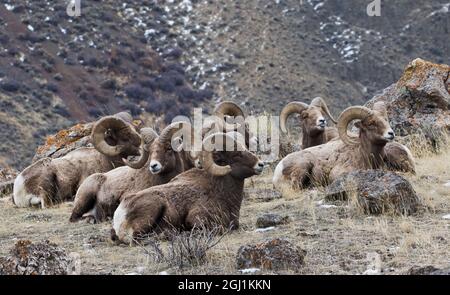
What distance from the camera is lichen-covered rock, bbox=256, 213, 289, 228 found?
35.4 feet

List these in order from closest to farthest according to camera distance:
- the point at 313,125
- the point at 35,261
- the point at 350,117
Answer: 1. the point at 35,261
2. the point at 350,117
3. the point at 313,125

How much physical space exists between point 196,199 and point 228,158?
0.65 m

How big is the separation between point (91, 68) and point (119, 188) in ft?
143

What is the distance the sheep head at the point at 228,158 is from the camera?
10.8 m

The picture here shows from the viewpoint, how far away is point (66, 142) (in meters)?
18.2

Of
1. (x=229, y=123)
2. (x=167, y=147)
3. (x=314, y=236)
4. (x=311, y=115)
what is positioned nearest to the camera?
(x=314, y=236)

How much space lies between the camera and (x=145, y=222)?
10453 mm

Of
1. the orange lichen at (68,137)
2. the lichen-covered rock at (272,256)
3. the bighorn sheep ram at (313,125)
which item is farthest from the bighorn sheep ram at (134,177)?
the orange lichen at (68,137)

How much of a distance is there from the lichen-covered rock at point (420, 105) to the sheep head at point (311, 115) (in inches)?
42.1

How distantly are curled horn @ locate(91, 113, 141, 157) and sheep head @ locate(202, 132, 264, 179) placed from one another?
3.87 metres

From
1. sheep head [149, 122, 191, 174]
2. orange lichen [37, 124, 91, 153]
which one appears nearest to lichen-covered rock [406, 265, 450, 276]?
sheep head [149, 122, 191, 174]

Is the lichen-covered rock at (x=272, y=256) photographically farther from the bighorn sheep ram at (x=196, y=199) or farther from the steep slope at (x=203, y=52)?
the steep slope at (x=203, y=52)

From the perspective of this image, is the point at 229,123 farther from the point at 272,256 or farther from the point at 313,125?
the point at 272,256

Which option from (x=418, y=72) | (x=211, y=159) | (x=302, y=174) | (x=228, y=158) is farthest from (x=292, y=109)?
(x=211, y=159)
